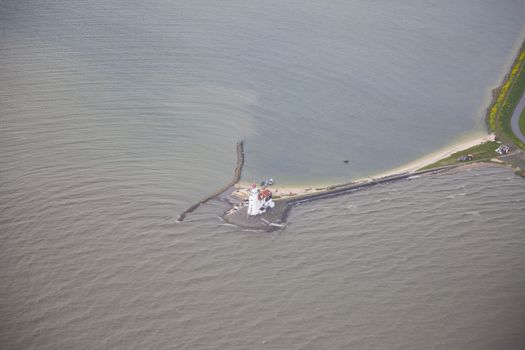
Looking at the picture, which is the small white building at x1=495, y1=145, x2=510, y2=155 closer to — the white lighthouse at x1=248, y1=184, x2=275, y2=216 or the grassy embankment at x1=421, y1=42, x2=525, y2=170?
the grassy embankment at x1=421, y1=42, x2=525, y2=170

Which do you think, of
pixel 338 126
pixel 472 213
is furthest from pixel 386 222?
pixel 338 126

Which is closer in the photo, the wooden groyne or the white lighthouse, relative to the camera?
the white lighthouse

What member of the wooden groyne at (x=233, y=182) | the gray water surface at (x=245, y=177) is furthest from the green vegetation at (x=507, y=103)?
the wooden groyne at (x=233, y=182)

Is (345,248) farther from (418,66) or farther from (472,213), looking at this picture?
(418,66)

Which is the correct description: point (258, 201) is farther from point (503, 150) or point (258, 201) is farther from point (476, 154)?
point (503, 150)

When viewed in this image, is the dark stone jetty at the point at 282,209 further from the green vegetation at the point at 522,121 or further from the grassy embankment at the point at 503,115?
the green vegetation at the point at 522,121

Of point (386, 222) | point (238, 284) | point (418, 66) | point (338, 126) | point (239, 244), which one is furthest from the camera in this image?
point (418, 66)

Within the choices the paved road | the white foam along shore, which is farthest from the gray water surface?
the paved road
